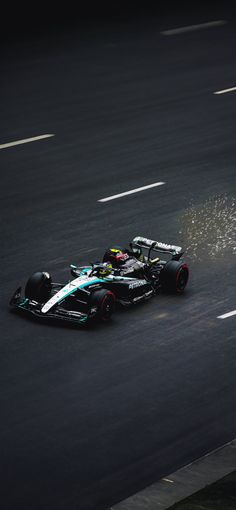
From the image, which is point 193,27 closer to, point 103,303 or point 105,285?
point 105,285

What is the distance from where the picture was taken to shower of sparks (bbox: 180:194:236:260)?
34.7 metres

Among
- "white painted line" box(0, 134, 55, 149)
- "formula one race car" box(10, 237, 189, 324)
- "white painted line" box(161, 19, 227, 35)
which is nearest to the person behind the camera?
"formula one race car" box(10, 237, 189, 324)

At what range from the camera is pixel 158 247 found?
32.7 m

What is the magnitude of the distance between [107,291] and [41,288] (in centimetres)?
178

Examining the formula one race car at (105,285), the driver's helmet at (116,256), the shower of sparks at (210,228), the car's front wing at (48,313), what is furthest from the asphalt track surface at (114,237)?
the driver's helmet at (116,256)

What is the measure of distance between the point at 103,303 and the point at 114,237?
639cm

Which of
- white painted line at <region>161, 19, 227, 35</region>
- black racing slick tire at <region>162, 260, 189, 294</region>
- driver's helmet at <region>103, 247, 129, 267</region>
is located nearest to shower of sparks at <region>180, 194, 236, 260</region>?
black racing slick tire at <region>162, 260, 189, 294</region>

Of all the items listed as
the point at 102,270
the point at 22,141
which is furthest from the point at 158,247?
the point at 22,141

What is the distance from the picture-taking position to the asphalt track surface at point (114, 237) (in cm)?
2381

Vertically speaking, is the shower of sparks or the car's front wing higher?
the car's front wing

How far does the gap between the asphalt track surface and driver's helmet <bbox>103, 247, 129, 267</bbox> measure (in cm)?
140

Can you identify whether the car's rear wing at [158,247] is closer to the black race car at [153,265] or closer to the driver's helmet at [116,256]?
the black race car at [153,265]

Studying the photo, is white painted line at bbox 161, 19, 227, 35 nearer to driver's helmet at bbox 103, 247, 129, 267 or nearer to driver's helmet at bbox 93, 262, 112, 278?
driver's helmet at bbox 103, 247, 129, 267

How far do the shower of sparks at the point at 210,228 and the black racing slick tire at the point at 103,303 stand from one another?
5039 millimetres
